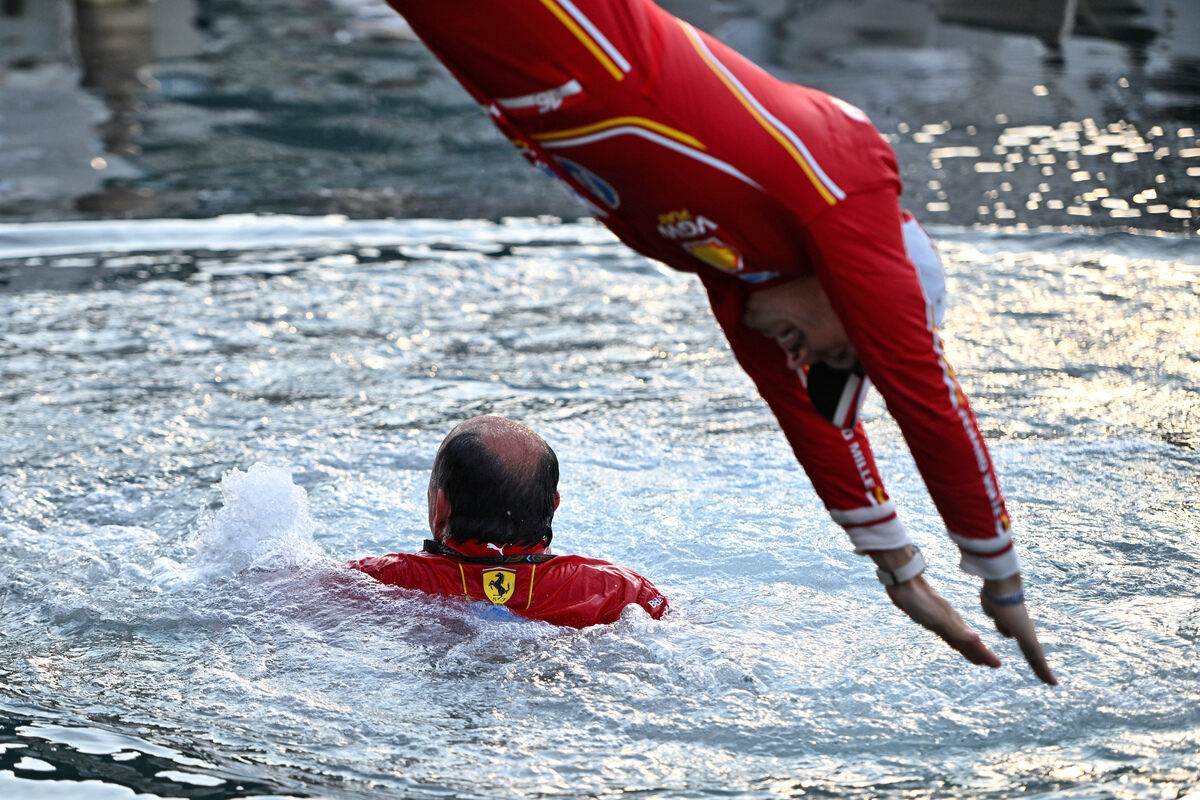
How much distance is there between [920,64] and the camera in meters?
14.0

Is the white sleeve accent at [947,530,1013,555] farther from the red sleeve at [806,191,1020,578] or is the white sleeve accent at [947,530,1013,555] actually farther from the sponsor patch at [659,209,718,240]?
the sponsor patch at [659,209,718,240]

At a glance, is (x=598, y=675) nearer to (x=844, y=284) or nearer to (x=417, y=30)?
(x=844, y=284)

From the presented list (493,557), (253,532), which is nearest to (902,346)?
(493,557)

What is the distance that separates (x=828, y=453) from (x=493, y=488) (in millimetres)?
1014

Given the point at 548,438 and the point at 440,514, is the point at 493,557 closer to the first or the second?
the point at 440,514

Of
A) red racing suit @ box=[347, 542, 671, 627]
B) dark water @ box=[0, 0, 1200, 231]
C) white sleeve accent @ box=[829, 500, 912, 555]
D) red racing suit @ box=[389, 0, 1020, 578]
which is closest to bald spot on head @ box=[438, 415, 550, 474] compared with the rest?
red racing suit @ box=[347, 542, 671, 627]

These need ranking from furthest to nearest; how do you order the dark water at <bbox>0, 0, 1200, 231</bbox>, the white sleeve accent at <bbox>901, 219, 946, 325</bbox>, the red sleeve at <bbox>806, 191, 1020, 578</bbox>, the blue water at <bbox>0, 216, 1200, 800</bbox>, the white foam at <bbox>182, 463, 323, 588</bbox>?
the dark water at <bbox>0, 0, 1200, 231</bbox>, the white foam at <bbox>182, 463, 323, 588</bbox>, the blue water at <bbox>0, 216, 1200, 800</bbox>, the white sleeve accent at <bbox>901, 219, 946, 325</bbox>, the red sleeve at <bbox>806, 191, 1020, 578</bbox>

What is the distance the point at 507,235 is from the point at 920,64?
22.7ft

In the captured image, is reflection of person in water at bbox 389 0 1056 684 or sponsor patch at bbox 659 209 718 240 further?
sponsor patch at bbox 659 209 718 240

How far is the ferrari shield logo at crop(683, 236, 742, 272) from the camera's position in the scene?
8.43 ft

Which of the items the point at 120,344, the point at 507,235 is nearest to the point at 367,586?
the point at 120,344

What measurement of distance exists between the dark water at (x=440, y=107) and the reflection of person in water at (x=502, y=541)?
566cm

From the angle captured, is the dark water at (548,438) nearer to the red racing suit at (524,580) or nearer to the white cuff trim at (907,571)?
the red racing suit at (524,580)

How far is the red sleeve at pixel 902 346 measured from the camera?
250 centimetres
